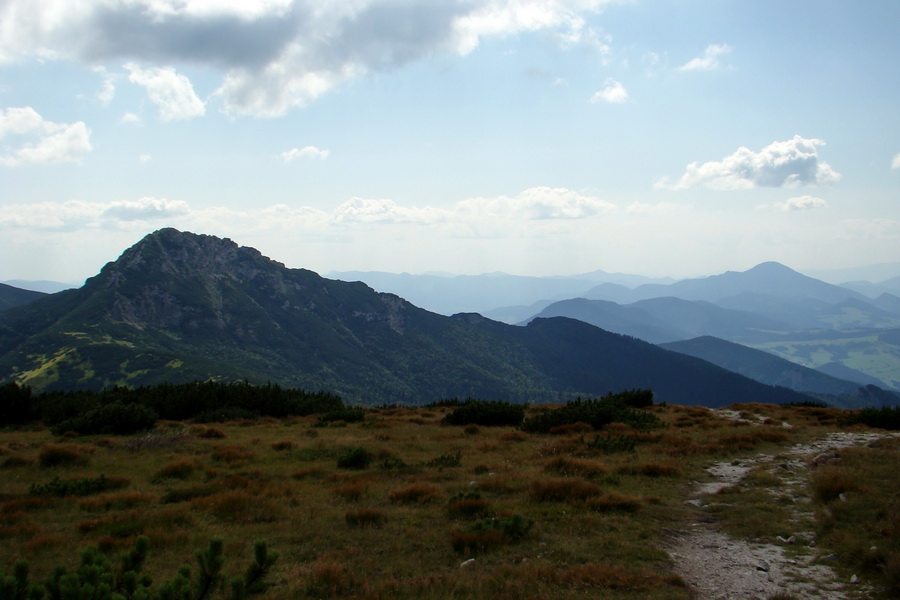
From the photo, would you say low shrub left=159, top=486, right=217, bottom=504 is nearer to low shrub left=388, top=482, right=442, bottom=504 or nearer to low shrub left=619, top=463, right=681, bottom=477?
low shrub left=388, top=482, right=442, bottom=504

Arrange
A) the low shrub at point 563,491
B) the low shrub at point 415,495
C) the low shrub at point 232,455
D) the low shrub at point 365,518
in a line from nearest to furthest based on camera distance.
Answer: the low shrub at point 365,518
the low shrub at point 563,491
the low shrub at point 415,495
the low shrub at point 232,455

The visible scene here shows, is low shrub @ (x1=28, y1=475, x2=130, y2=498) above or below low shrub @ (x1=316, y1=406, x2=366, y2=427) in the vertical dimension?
above

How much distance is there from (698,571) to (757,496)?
17.2 ft

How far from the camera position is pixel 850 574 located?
7.65 m

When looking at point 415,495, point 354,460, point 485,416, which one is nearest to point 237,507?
point 415,495

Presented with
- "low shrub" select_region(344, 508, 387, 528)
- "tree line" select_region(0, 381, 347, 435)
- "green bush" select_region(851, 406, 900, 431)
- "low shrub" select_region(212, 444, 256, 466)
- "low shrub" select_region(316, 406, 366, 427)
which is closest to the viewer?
"low shrub" select_region(344, 508, 387, 528)

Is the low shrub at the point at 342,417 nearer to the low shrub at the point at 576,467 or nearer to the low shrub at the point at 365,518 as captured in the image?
the low shrub at the point at 576,467

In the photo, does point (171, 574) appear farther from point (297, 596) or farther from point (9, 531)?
point (9, 531)

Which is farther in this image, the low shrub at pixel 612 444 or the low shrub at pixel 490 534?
the low shrub at pixel 612 444

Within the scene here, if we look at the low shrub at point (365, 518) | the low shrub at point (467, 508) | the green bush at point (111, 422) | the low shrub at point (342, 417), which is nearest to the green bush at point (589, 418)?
the low shrub at point (342, 417)

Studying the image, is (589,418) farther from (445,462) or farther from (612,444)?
(445,462)

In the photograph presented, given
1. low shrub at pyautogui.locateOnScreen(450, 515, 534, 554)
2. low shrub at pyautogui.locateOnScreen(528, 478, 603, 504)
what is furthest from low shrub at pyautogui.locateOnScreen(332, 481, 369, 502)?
low shrub at pyautogui.locateOnScreen(528, 478, 603, 504)

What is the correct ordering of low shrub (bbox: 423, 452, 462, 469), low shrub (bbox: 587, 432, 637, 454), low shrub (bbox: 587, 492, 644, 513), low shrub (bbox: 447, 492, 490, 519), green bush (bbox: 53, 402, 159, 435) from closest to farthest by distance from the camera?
low shrub (bbox: 447, 492, 490, 519) → low shrub (bbox: 587, 492, 644, 513) → low shrub (bbox: 423, 452, 462, 469) → low shrub (bbox: 587, 432, 637, 454) → green bush (bbox: 53, 402, 159, 435)

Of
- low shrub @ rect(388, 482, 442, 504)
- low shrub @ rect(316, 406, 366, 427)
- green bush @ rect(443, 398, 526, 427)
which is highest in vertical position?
low shrub @ rect(388, 482, 442, 504)
